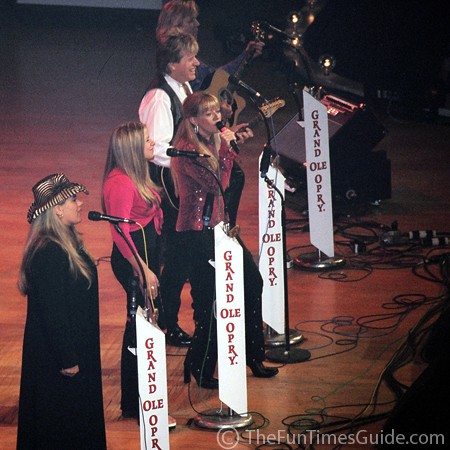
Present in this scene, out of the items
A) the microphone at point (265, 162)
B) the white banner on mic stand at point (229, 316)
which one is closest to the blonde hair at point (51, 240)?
the white banner on mic stand at point (229, 316)

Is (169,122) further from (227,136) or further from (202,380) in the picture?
(202,380)

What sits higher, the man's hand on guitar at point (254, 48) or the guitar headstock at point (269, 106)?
the man's hand on guitar at point (254, 48)

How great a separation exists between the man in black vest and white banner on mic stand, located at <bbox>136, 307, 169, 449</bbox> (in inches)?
74.5

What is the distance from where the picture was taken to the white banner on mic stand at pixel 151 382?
5.46 metres

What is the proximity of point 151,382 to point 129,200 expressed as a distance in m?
1.28

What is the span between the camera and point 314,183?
8.71 m

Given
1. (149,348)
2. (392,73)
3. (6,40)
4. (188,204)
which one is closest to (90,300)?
(149,348)

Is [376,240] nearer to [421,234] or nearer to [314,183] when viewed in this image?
[421,234]

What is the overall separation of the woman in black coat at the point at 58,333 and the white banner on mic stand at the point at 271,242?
68.9 inches

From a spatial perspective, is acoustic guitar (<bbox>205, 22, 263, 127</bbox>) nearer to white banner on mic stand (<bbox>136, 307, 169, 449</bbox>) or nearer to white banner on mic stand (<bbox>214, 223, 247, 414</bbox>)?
white banner on mic stand (<bbox>214, 223, 247, 414</bbox>)

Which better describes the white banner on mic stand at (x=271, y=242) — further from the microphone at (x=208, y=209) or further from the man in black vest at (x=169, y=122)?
the microphone at (x=208, y=209)

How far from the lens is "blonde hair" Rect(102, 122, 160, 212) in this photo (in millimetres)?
6492

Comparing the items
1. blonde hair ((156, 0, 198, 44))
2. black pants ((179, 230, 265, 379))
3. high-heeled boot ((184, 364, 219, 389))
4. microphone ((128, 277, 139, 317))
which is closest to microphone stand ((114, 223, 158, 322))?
microphone ((128, 277, 139, 317))

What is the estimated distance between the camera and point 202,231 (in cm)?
695
